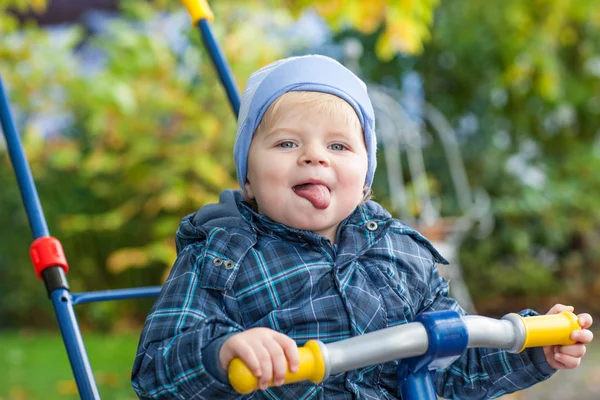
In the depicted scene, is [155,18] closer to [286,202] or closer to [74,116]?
[74,116]

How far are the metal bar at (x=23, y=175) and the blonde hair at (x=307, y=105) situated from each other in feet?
1.93

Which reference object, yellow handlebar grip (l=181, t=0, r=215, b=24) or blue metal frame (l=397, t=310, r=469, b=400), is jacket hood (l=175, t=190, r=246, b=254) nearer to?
blue metal frame (l=397, t=310, r=469, b=400)

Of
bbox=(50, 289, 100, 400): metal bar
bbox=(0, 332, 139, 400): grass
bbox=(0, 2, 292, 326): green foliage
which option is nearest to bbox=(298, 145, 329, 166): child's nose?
bbox=(50, 289, 100, 400): metal bar

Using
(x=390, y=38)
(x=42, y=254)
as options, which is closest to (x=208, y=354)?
(x=42, y=254)

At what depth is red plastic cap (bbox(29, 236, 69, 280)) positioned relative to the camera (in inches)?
61.5

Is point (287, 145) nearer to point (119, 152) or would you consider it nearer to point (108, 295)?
point (108, 295)

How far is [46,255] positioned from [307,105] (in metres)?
0.64

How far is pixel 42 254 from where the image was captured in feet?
5.15

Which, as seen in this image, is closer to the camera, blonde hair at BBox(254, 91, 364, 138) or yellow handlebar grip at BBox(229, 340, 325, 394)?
yellow handlebar grip at BBox(229, 340, 325, 394)

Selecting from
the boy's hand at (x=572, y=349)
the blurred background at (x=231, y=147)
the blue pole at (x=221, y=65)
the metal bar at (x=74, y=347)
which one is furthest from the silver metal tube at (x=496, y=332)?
the blurred background at (x=231, y=147)

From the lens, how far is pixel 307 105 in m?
1.29

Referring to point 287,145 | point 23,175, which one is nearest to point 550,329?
point 287,145

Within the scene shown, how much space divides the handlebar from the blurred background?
2786 mm

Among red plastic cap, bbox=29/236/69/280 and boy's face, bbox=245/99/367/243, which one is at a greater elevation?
red plastic cap, bbox=29/236/69/280
